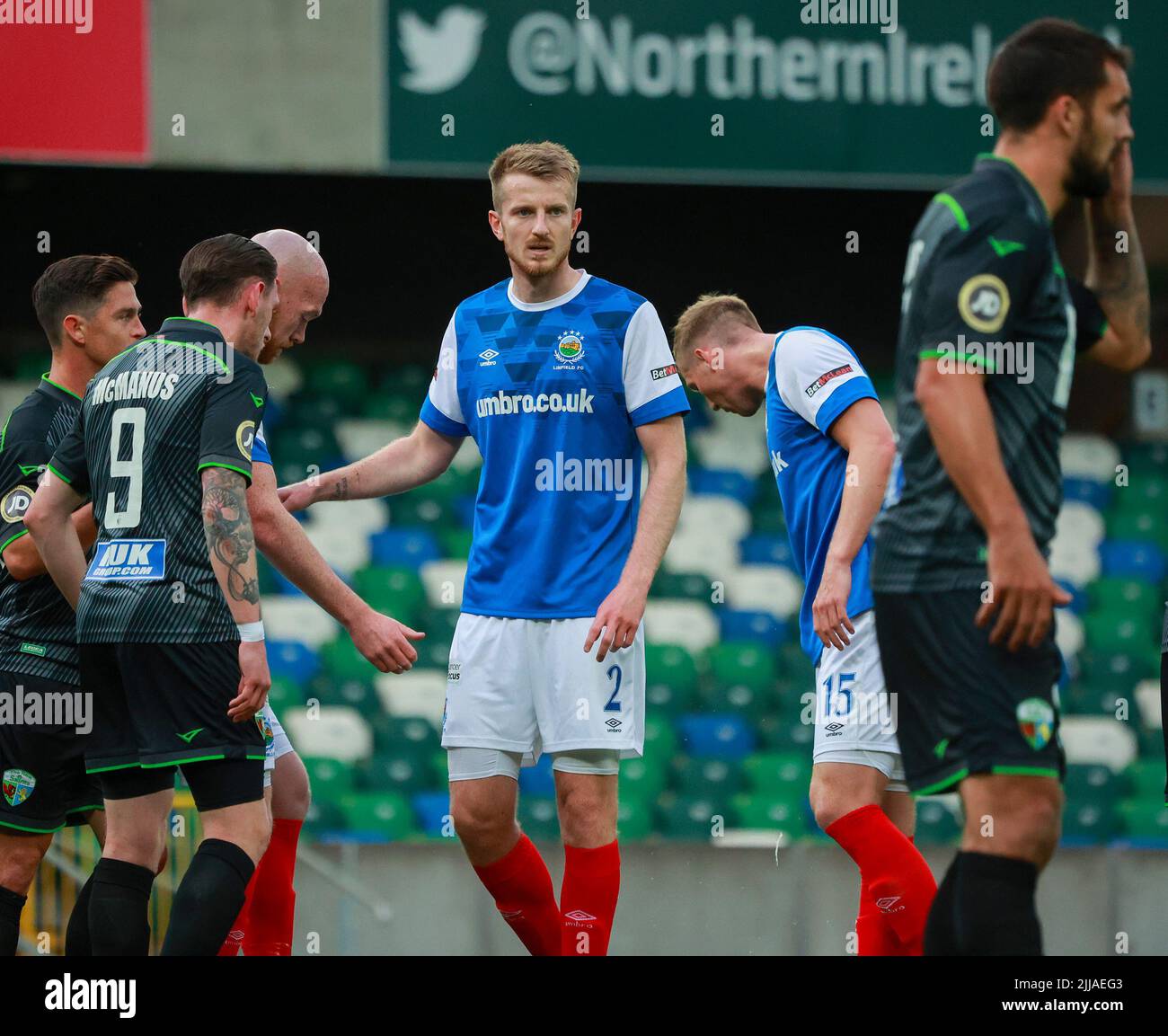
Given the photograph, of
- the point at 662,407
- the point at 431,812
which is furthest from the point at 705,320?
the point at 431,812

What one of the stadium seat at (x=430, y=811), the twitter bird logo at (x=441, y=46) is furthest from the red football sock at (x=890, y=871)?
the twitter bird logo at (x=441, y=46)

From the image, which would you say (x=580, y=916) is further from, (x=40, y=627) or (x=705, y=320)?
(x=705, y=320)

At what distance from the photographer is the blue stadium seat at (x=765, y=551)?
36.0 ft

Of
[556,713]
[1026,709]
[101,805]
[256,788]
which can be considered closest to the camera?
[1026,709]

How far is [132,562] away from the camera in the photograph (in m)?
3.84

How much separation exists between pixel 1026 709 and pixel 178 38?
287 inches

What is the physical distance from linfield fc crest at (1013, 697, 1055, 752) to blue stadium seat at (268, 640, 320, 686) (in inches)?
290

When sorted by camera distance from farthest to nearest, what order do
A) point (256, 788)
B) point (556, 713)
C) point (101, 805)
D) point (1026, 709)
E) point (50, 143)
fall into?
point (50, 143), point (101, 805), point (556, 713), point (256, 788), point (1026, 709)

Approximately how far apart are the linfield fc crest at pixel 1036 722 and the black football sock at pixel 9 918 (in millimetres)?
2782

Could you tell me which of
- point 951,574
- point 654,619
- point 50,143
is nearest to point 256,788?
point 951,574

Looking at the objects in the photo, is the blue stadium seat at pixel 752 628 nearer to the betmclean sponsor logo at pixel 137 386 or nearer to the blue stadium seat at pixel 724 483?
the blue stadium seat at pixel 724 483

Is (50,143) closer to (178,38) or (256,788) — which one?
(178,38)

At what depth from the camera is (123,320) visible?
465 cm
